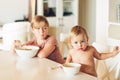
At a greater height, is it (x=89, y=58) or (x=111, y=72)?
(x=89, y=58)

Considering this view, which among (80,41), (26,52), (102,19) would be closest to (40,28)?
(26,52)

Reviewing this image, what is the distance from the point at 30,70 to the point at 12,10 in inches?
117

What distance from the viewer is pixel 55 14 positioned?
14.9 ft

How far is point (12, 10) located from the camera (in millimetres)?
4418

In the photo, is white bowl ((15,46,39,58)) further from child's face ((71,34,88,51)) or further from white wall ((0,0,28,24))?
white wall ((0,0,28,24))

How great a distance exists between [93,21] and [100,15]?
1177 mm

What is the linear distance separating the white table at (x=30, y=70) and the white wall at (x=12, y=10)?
2447 mm

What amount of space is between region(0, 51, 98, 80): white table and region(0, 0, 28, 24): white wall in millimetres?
2447

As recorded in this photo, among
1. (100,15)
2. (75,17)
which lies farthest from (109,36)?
(75,17)

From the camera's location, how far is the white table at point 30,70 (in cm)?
144

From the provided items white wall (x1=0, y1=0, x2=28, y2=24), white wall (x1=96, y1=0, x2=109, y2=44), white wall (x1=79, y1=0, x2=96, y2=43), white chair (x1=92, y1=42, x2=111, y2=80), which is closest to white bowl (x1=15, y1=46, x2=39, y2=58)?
white chair (x1=92, y1=42, x2=111, y2=80)

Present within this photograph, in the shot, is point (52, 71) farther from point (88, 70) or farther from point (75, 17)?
point (75, 17)

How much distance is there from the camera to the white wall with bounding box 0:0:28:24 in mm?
4320

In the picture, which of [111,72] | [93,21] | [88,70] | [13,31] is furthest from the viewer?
[93,21]
